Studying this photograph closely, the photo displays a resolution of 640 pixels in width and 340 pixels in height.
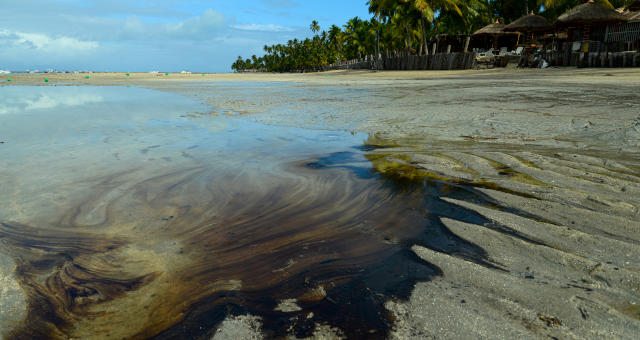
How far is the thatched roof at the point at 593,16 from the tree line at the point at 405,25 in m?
2.98

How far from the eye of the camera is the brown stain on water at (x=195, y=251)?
1173 mm

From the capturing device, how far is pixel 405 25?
30875mm

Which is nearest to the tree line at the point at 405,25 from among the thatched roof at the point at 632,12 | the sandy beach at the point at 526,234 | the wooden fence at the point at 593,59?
the thatched roof at the point at 632,12

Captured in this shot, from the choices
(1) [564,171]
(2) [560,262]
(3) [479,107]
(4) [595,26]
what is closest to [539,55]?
(4) [595,26]

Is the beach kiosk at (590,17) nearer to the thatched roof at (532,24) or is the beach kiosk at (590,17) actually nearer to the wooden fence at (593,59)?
the thatched roof at (532,24)

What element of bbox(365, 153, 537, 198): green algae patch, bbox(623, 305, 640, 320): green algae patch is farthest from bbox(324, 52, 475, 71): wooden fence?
bbox(623, 305, 640, 320): green algae patch

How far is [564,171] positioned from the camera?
96.1 inches

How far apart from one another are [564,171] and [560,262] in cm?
137

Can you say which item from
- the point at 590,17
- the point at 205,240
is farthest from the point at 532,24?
the point at 205,240

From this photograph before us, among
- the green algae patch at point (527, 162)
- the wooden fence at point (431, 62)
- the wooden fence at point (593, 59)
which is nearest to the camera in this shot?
the green algae patch at point (527, 162)

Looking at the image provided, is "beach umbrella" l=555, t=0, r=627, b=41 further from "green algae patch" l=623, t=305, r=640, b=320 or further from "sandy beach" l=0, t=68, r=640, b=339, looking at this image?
"green algae patch" l=623, t=305, r=640, b=320

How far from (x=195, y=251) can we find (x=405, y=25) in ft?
107

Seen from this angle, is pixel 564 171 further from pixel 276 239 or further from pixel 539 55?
pixel 539 55

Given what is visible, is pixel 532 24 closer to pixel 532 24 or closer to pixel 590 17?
pixel 532 24
